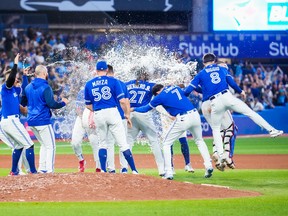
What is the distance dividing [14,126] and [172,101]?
3.14 meters

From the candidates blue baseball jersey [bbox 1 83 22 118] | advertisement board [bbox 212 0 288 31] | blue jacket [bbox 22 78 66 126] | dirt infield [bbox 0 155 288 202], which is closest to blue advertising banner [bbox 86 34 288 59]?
advertisement board [bbox 212 0 288 31]

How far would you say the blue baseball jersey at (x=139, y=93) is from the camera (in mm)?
17125

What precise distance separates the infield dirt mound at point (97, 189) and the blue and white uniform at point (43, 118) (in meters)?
1.95

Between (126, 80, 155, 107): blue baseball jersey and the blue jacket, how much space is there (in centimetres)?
211

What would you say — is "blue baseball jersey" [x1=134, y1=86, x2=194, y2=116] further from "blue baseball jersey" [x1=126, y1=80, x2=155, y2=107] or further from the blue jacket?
the blue jacket

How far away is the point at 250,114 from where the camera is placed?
16016 millimetres

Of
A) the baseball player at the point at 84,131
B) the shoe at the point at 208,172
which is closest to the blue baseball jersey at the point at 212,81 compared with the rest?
the shoe at the point at 208,172

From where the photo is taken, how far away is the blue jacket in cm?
1555

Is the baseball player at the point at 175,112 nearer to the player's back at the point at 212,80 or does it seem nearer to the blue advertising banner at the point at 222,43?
the player's back at the point at 212,80

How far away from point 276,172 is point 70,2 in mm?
21292

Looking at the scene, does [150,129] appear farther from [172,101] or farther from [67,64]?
[67,64]

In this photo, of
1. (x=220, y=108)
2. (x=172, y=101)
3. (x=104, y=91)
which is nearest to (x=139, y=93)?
(x=172, y=101)

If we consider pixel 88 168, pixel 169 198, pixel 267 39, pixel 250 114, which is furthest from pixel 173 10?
pixel 169 198

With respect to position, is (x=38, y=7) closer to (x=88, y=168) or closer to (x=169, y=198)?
(x=88, y=168)
